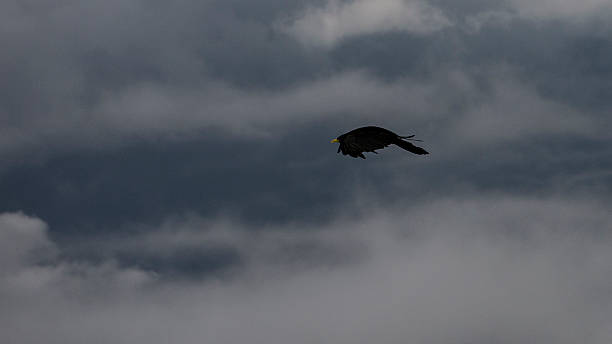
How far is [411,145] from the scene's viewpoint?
89250 millimetres

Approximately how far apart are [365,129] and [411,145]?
7549 millimetres

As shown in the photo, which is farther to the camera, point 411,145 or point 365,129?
point 411,145

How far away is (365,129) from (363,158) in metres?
2.54

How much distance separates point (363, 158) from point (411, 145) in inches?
298

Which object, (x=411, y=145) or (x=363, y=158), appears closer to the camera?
(x=363, y=158)

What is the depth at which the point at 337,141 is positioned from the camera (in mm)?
85312

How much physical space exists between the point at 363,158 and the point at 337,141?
3216 millimetres

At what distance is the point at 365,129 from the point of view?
274 ft
